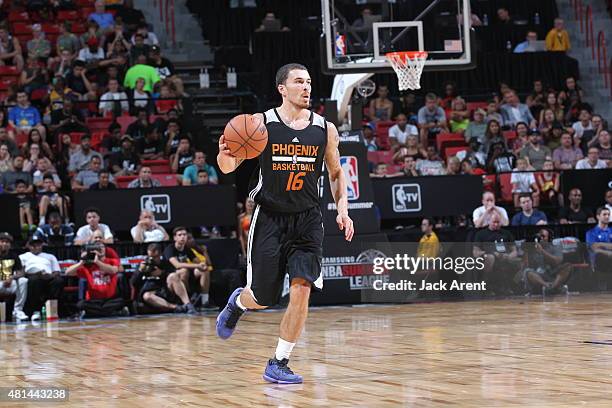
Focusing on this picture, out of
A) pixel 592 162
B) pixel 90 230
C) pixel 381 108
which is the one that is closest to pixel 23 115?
pixel 90 230

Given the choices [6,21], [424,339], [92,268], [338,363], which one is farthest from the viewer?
[6,21]

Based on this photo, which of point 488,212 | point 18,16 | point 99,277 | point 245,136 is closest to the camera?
point 245,136

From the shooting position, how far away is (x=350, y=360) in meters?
8.20

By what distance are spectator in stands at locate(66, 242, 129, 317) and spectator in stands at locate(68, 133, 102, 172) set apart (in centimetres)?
311

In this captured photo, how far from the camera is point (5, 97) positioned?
19.9 meters

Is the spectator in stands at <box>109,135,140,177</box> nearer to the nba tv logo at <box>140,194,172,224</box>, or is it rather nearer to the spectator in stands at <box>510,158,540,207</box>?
the nba tv logo at <box>140,194,172,224</box>

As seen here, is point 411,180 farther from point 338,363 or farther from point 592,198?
point 338,363

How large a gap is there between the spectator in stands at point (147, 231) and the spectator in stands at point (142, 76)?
5007 mm

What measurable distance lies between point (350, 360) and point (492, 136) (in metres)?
11.5

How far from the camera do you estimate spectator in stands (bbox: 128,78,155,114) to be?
19.5 m

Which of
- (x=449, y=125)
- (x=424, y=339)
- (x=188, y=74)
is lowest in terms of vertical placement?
(x=424, y=339)

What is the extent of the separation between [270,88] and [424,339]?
11.3 meters

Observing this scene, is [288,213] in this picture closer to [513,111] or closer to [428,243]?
[428,243]

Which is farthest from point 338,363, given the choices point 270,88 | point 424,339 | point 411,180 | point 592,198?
point 270,88
